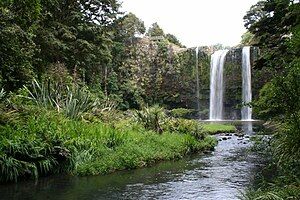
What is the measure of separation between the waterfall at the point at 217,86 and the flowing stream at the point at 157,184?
92.3 feet

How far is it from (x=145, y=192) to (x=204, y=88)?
3576cm

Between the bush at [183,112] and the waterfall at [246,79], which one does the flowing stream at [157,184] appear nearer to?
the bush at [183,112]

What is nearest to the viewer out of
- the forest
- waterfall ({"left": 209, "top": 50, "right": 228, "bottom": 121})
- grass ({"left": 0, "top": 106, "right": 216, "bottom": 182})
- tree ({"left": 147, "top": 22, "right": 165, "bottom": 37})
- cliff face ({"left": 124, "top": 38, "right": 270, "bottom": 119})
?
the forest

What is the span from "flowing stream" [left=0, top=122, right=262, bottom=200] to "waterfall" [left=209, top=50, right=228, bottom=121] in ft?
92.3

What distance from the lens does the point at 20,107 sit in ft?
39.7

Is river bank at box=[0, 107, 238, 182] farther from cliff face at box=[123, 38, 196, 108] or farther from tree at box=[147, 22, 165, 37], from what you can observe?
tree at box=[147, 22, 165, 37]

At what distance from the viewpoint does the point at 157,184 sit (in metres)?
9.41

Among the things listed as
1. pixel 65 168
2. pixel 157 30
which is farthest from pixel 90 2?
pixel 157 30

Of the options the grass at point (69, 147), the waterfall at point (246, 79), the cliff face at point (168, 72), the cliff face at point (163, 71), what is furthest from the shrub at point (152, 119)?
the cliff face at point (163, 71)

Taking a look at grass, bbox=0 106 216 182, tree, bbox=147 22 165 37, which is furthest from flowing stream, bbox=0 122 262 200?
tree, bbox=147 22 165 37

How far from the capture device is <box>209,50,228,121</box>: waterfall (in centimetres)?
4075

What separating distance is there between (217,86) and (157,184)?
1305 inches

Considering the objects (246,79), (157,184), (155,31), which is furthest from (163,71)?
(157,184)

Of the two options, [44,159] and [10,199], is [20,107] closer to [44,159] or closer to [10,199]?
[44,159]
